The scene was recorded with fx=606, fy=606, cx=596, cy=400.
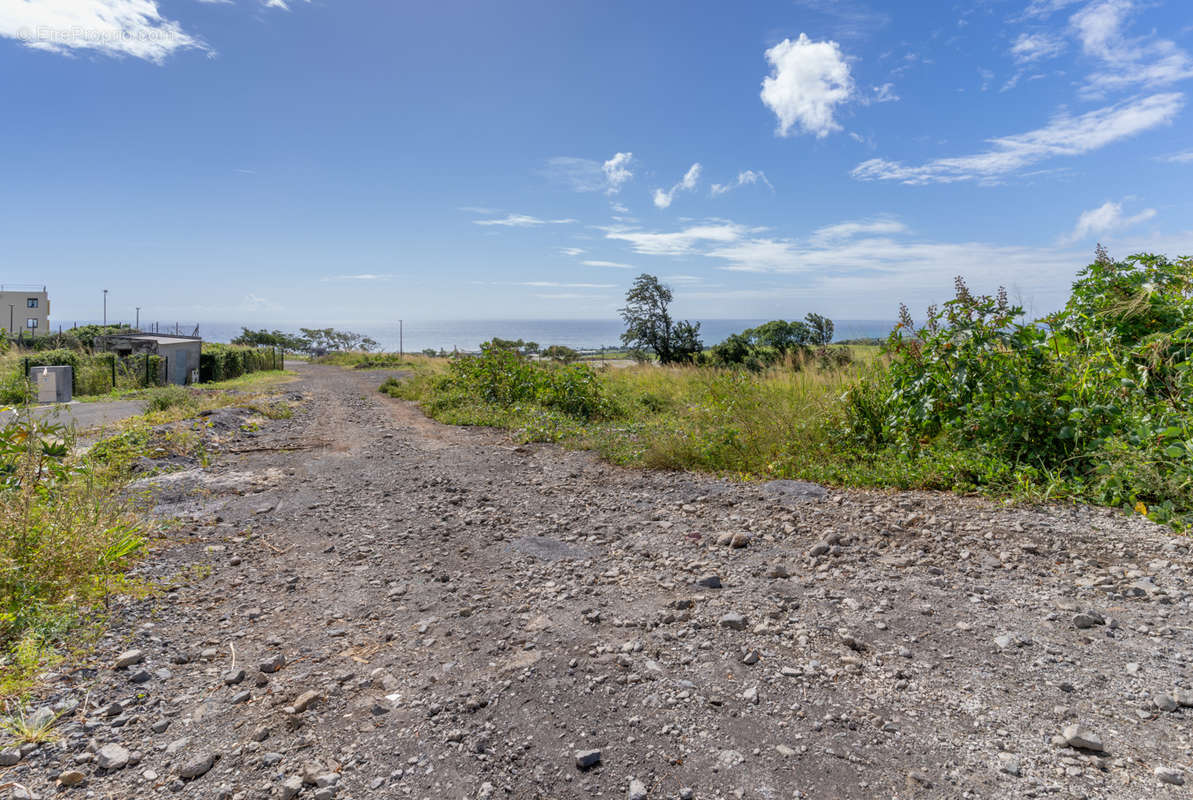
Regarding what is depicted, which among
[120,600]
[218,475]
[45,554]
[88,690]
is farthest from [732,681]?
[218,475]

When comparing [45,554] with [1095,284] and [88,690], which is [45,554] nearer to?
[88,690]

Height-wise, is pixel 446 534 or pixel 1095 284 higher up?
pixel 1095 284

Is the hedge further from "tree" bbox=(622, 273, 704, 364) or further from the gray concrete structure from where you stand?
"tree" bbox=(622, 273, 704, 364)

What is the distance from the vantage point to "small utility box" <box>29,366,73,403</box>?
46.4 ft

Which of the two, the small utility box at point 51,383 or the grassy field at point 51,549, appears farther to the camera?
the small utility box at point 51,383

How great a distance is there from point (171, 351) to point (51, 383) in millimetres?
7257

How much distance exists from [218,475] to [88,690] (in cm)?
416

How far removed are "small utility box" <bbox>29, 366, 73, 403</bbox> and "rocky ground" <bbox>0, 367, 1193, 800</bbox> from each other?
1361 cm

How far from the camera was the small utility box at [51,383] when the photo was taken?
1414 cm

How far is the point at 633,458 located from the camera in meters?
6.38

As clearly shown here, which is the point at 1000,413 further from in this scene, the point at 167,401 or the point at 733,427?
the point at 167,401

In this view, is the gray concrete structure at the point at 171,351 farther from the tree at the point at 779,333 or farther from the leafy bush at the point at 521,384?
the tree at the point at 779,333

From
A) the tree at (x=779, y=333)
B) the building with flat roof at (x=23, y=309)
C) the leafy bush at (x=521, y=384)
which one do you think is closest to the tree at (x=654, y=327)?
the tree at (x=779, y=333)

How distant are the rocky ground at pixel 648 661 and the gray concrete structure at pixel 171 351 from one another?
66.3 ft
